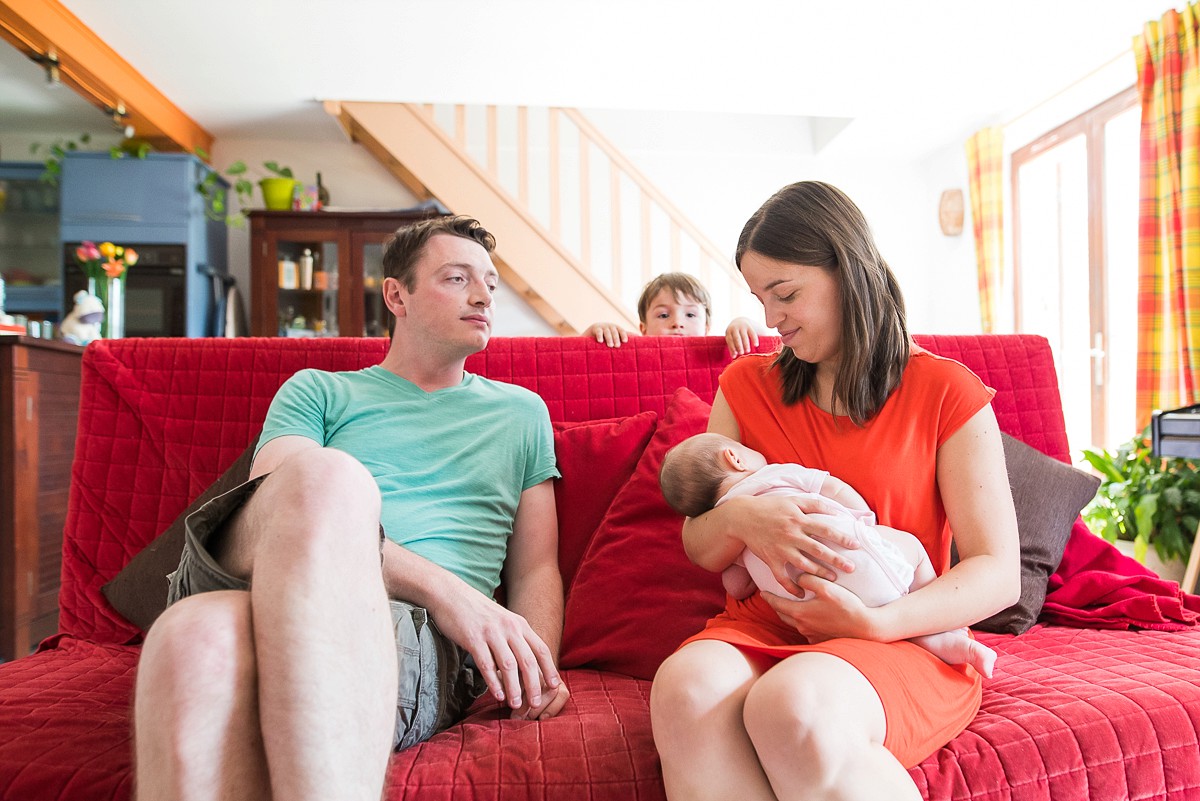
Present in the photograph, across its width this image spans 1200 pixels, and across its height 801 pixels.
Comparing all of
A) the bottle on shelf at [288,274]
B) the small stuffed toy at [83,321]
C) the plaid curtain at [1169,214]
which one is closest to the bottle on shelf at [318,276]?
the bottle on shelf at [288,274]

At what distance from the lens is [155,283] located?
523 cm

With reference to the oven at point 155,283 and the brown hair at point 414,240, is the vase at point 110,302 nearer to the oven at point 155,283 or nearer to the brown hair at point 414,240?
the oven at point 155,283

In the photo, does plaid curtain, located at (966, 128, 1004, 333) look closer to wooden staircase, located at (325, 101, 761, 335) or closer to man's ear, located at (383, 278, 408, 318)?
wooden staircase, located at (325, 101, 761, 335)

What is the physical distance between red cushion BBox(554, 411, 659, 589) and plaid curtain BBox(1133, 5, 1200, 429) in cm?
317

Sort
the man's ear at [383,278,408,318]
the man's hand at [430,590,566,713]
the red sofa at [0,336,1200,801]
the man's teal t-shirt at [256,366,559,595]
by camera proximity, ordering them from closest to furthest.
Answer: the red sofa at [0,336,1200,801] → the man's hand at [430,590,566,713] → the man's teal t-shirt at [256,366,559,595] → the man's ear at [383,278,408,318]

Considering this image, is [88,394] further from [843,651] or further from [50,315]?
[50,315]

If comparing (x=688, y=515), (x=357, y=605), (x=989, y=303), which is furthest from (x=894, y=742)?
(x=989, y=303)

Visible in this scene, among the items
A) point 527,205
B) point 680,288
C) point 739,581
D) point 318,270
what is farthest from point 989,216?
point 739,581

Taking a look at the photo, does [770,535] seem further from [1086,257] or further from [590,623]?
[1086,257]

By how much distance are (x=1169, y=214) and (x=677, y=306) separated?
268cm

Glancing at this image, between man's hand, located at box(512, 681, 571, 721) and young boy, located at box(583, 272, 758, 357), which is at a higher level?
young boy, located at box(583, 272, 758, 357)

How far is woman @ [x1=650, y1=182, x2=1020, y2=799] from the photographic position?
0.90 m

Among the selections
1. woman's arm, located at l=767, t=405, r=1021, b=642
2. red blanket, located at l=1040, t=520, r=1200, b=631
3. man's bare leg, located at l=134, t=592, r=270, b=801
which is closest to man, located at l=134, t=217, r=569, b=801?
man's bare leg, located at l=134, t=592, r=270, b=801

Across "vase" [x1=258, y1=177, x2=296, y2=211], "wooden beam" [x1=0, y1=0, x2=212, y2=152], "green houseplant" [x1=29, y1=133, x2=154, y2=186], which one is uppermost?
"wooden beam" [x1=0, y1=0, x2=212, y2=152]
